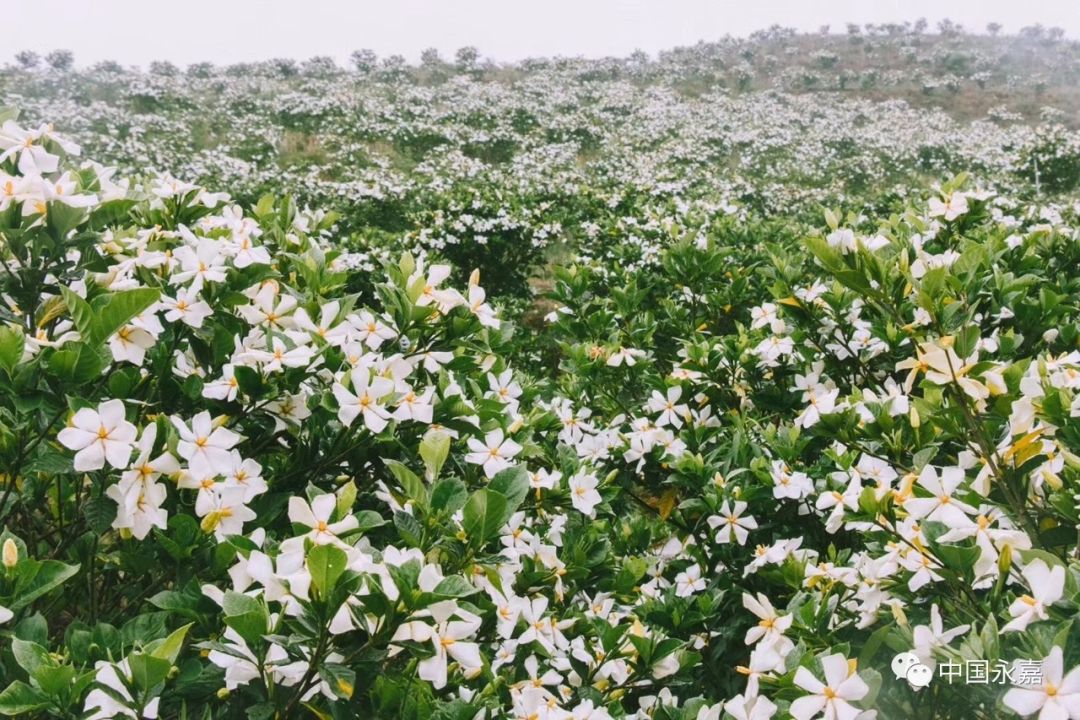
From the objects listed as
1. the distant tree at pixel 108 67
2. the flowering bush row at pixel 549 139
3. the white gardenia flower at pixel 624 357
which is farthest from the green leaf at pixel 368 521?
the distant tree at pixel 108 67

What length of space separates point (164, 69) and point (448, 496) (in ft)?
85.8

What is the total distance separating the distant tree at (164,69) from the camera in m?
21.9

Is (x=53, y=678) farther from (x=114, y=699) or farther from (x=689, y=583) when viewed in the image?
(x=689, y=583)

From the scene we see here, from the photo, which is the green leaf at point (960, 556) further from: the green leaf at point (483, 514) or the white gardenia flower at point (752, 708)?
the green leaf at point (483, 514)

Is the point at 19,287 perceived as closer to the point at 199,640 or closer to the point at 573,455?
the point at 199,640

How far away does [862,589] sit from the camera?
1.34 meters

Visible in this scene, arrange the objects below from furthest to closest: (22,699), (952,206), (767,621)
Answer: (952,206) → (767,621) → (22,699)

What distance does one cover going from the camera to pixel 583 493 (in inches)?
61.4

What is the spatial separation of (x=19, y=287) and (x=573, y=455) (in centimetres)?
115

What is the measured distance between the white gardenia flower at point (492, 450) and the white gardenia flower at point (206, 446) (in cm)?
44

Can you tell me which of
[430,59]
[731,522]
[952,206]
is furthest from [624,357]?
[430,59]


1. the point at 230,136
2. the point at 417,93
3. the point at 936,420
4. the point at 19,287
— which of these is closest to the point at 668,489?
the point at 936,420

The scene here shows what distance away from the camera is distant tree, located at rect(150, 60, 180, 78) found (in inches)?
863

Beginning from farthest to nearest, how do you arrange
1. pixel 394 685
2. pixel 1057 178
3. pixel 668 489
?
pixel 1057 178
pixel 668 489
pixel 394 685
